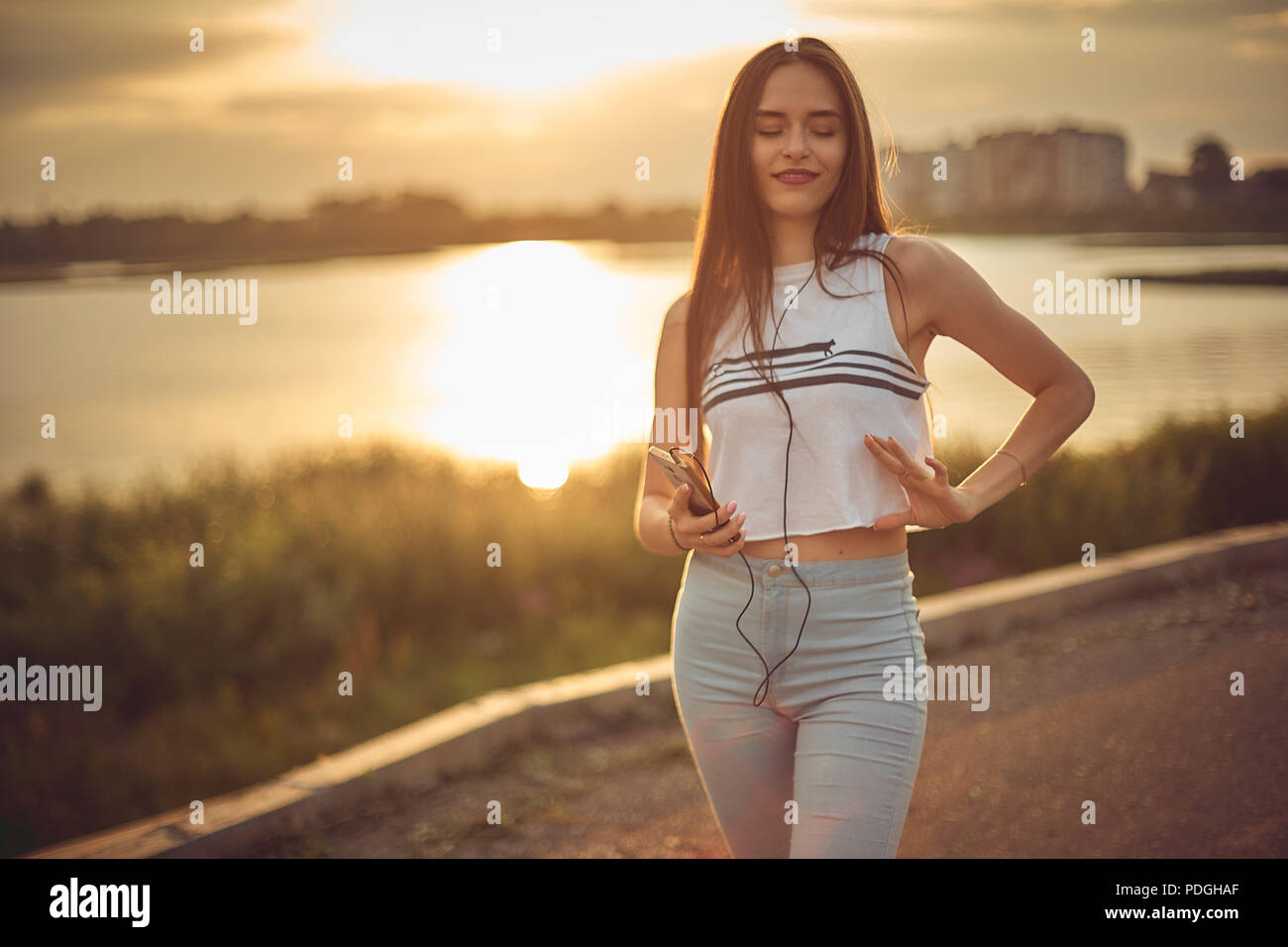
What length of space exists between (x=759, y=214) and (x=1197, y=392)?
1174cm

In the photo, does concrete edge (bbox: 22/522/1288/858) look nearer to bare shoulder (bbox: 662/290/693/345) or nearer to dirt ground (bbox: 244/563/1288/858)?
dirt ground (bbox: 244/563/1288/858)

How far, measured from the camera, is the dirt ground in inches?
170

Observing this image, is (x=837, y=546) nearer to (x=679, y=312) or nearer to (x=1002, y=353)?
(x=1002, y=353)

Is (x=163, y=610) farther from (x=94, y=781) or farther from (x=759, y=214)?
(x=759, y=214)

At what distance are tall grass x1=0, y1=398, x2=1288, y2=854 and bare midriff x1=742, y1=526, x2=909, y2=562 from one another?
3.87 metres

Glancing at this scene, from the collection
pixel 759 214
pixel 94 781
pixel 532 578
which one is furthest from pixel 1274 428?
pixel 94 781

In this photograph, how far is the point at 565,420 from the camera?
15.9m

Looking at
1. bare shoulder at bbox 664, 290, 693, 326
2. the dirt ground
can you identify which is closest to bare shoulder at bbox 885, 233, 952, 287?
bare shoulder at bbox 664, 290, 693, 326

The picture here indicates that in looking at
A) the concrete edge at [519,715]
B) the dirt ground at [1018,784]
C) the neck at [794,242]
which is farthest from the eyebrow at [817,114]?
the concrete edge at [519,715]

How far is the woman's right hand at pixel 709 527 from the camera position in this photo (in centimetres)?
247

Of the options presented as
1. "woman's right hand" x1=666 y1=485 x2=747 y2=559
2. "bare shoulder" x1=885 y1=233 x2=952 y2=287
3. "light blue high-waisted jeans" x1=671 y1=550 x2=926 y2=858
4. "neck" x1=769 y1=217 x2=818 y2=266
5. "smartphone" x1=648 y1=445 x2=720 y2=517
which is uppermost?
"neck" x1=769 y1=217 x2=818 y2=266

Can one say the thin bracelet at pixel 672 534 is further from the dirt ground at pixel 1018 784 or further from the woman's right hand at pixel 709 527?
the dirt ground at pixel 1018 784

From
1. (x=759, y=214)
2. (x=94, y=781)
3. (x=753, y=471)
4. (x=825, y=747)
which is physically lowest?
(x=94, y=781)
